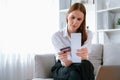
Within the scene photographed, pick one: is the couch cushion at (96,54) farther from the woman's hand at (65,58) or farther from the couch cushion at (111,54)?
the woman's hand at (65,58)

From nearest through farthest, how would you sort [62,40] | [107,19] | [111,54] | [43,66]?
[62,40], [43,66], [111,54], [107,19]

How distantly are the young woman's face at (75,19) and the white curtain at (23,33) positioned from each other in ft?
4.57

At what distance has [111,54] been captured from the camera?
8.21 feet

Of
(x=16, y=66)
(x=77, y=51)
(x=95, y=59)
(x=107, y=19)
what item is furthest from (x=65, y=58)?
(x=16, y=66)

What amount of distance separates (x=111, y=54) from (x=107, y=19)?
1.80ft

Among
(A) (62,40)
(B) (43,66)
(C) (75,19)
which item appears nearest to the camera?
(C) (75,19)

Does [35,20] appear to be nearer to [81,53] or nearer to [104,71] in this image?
[81,53]

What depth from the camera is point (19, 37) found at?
3146 millimetres

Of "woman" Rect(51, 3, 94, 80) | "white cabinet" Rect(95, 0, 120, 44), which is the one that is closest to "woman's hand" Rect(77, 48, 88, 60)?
"woman" Rect(51, 3, 94, 80)

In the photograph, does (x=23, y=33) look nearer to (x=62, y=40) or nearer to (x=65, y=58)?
(x=62, y=40)

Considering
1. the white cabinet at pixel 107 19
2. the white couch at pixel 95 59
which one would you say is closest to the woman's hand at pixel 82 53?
the white couch at pixel 95 59

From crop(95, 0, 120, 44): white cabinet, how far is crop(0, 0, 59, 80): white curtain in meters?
0.77

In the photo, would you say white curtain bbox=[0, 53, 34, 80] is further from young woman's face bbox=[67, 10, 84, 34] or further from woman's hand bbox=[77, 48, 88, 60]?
woman's hand bbox=[77, 48, 88, 60]

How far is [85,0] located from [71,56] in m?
1.61
